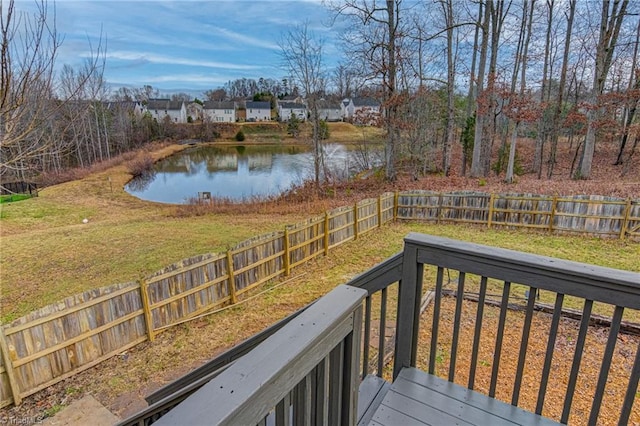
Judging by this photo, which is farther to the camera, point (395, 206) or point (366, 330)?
point (395, 206)

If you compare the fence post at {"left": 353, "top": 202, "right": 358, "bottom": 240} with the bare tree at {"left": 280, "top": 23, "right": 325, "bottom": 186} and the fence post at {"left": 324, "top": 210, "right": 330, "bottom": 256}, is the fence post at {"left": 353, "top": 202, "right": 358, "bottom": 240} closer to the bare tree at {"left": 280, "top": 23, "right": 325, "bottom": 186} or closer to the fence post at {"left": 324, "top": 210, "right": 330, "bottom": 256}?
the fence post at {"left": 324, "top": 210, "right": 330, "bottom": 256}

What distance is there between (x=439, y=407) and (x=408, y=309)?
52 centimetres

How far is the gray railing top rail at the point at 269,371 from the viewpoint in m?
0.66

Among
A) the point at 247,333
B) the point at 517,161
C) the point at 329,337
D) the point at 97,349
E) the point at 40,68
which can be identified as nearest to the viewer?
the point at 329,337

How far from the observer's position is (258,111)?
58.6m

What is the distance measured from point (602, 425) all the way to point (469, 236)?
21.3 ft

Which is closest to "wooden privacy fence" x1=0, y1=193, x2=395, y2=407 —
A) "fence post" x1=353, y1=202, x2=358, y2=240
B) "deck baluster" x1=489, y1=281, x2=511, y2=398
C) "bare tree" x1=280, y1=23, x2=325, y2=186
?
"fence post" x1=353, y1=202, x2=358, y2=240

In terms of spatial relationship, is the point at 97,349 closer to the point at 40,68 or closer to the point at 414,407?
the point at 40,68

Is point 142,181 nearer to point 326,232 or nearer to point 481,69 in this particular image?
point 326,232

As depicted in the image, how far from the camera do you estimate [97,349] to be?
14.4 ft

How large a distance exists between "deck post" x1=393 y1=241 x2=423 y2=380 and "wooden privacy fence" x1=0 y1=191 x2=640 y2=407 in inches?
158

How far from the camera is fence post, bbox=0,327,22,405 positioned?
3.50 meters

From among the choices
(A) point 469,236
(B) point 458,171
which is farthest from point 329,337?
(B) point 458,171

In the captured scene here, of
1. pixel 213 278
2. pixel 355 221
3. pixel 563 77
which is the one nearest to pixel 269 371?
pixel 213 278
